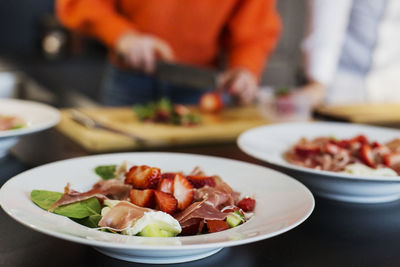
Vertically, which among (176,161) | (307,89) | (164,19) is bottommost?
(307,89)

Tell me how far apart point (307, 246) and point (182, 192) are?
0.24m

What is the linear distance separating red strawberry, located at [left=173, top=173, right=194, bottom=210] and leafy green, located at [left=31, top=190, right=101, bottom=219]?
0.45 feet

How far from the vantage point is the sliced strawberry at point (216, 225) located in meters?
0.84

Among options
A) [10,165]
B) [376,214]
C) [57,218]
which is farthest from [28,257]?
[376,214]

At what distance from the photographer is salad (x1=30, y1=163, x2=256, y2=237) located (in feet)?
2.71

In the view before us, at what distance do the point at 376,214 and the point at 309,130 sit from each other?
1.79 ft

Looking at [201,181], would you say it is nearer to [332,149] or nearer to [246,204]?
[246,204]

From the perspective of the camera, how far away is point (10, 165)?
1.35 metres

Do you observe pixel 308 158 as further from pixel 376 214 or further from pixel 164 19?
pixel 164 19

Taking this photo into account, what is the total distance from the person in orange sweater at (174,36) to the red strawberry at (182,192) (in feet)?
4.54

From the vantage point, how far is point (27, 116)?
159cm

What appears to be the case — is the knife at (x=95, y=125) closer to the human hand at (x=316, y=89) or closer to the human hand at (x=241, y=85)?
the human hand at (x=241, y=85)

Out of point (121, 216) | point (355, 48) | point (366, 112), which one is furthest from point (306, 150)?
point (355, 48)

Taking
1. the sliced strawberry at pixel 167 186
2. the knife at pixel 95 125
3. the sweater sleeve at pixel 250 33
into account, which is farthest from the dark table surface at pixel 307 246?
the sweater sleeve at pixel 250 33
